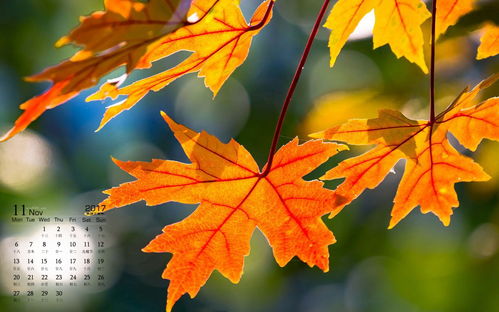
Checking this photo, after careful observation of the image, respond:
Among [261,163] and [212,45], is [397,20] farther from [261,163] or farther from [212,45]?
[261,163]

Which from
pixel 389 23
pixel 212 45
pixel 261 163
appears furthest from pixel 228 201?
pixel 261 163

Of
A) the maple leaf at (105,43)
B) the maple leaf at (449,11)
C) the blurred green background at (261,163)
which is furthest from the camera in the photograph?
the blurred green background at (261,163)

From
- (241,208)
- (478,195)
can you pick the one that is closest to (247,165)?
(241,208)

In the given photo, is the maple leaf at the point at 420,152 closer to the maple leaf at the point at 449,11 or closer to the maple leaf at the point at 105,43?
the maple leaf at the point at 449,11
